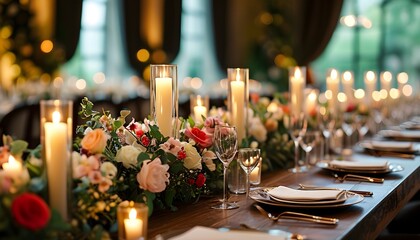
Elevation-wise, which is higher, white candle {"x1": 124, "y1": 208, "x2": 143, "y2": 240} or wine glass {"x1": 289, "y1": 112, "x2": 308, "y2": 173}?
wine glass {"x1": 289, "y1": 112, "x2": 308, "y2": 173}

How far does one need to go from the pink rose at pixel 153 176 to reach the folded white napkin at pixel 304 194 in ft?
1.22

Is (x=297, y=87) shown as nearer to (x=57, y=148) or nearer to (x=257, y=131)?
(x=257, y=131)

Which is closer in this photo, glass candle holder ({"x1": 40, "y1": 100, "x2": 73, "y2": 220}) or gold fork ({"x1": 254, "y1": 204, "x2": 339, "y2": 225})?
glass candle holder ({"x1": 40, "y1": 100, "x2": 73, "y2": 220})

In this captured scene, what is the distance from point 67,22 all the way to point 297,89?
477 centimetres

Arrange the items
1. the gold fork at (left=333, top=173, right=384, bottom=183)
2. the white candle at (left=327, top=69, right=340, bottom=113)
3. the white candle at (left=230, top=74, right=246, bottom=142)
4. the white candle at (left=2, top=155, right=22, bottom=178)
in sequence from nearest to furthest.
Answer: the white candle at (left=2, top=155, right=22, bottom=178), the gold fork at (left=333, top=173, right=384, bottom=183), the white candle at (left=230, top=74, right=246, bottom=142), the white candle at (left=327, top=69, right=340, bottom=113)

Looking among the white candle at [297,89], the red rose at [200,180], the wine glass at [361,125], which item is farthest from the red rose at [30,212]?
the wine glass at [361,125]

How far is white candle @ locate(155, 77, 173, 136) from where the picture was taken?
229 centimetres

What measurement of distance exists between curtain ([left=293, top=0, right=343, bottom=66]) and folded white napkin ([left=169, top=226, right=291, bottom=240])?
8.09m

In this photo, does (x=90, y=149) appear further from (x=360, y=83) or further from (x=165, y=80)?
(x=360, y=83)

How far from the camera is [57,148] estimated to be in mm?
1566

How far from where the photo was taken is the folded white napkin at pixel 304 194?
2.04 metres

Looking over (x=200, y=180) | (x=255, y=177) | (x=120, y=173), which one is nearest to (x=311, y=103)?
(x=255, y=177)

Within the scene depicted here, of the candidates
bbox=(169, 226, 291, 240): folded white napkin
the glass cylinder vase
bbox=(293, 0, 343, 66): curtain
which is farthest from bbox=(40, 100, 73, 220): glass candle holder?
bbox=(293, 0, 343, 66): curtain

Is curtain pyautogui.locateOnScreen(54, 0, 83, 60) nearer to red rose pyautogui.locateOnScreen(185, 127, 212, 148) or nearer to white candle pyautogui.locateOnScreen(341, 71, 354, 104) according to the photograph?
white candle pyautogui.locateOnScreen(341, 71, 354, 104)
